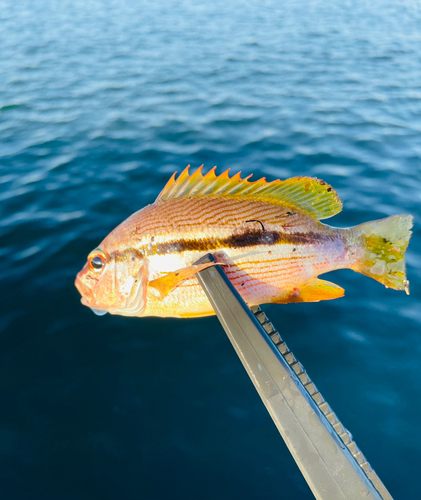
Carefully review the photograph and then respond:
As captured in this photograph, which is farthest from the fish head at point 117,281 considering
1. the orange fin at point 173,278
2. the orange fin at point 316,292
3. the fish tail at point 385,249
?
the fish tail at point 385,249

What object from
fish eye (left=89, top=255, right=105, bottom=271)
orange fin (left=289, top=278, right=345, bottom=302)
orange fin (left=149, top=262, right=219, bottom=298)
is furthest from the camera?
orange fin (left=289, top=278, right=345, bottom=302)

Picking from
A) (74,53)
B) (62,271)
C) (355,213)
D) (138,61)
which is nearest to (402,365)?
(355,213)

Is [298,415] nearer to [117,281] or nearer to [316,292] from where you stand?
[316,292]

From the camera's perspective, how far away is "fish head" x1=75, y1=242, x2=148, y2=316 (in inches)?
119

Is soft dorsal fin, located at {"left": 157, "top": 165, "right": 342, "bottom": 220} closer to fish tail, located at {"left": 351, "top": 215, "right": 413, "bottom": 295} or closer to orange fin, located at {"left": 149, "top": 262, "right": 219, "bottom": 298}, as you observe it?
fish tail, located at {"left": 351, "top": 215, "right": 413, "bottom": 295}

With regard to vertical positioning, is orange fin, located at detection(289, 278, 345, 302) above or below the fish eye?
below

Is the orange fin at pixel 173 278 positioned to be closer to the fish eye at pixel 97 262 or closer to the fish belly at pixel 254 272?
the fish belly at pixel 254 272

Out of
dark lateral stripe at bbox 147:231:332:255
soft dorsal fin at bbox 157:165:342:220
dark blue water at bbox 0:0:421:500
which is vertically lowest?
dark blue water at bbox 0:0:421:500

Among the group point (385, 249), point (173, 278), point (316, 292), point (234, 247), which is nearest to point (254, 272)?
point (234, 247)

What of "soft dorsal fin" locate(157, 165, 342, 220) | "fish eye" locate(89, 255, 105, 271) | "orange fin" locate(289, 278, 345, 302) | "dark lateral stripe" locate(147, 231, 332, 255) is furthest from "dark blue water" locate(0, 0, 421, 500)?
"soft dorsal fin" locate(157, 165, 342, 220)

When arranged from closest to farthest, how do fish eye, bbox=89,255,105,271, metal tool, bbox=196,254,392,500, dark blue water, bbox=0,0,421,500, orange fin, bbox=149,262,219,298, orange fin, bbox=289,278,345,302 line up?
metal tool, bbox=196,254,392,500, orange fin, bbox=149,262,219,298, dark blue water, bbox=0,0,421,500, fish eye, bbox=89,255,105,271, orange fin, bbox=289,278,345,302

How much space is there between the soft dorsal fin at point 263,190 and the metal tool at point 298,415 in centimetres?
89

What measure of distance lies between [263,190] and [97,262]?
5.20 feet

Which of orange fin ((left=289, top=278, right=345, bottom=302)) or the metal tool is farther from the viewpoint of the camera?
orange fin ((left=289, top=278, right=345, bottom=302))
